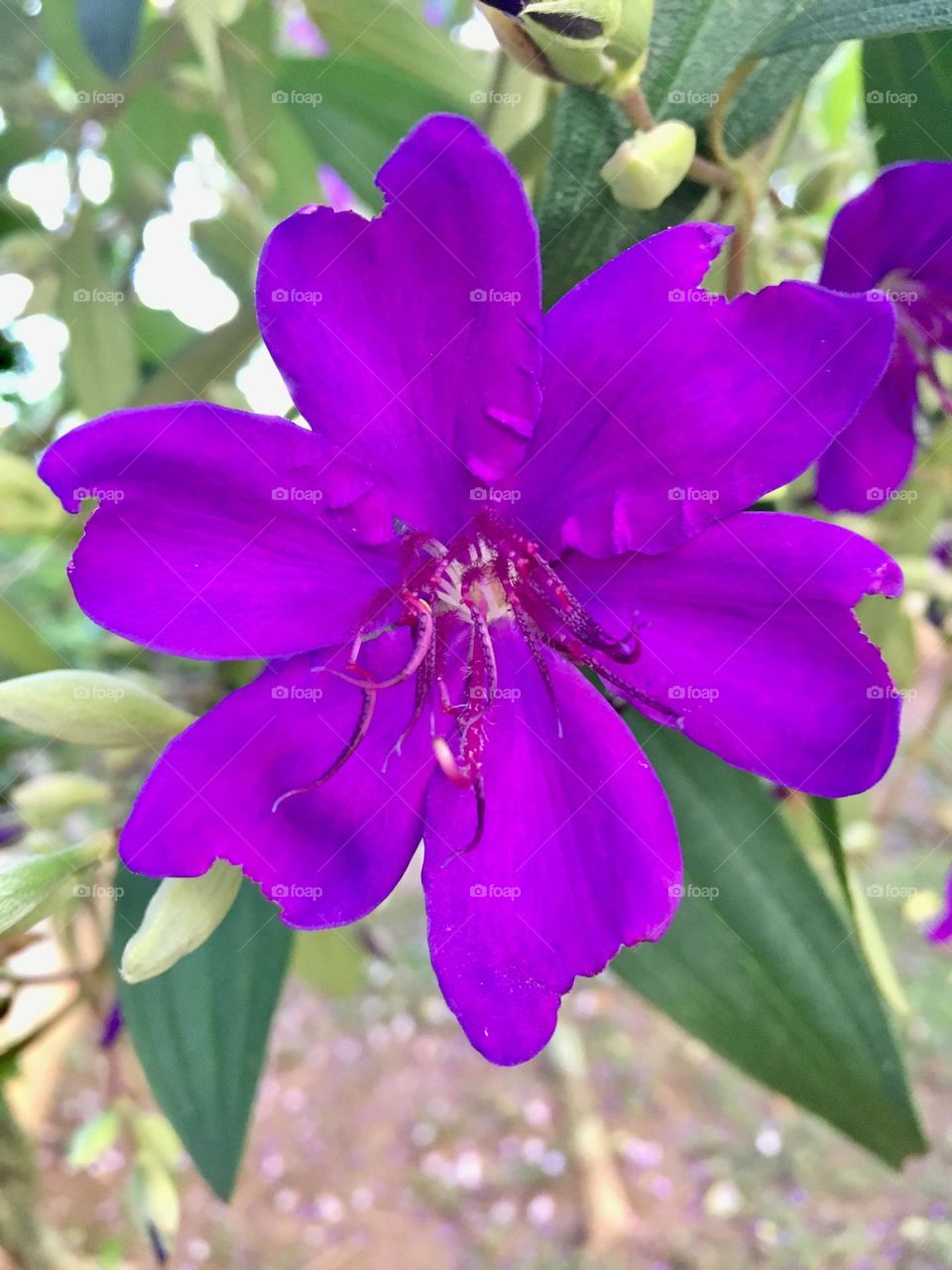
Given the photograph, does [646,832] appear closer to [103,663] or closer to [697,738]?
[697,738]

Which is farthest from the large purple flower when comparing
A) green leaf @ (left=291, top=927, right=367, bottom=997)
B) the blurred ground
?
the blurred ground

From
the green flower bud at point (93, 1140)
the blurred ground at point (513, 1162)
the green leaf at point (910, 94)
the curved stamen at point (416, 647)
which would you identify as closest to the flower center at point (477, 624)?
the curved stamen at point (416, 647)

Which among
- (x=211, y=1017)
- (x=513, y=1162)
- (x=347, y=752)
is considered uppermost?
(x=347, y=752)

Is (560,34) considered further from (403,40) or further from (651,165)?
(403,40)

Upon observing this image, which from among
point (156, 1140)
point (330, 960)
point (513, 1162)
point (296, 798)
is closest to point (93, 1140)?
point (156, 1140)

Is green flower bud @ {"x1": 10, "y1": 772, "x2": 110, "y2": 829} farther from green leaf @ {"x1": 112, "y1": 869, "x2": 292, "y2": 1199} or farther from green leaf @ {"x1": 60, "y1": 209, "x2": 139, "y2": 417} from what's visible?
green leaf @ {"x1": 60, "y1": 209, "x2": 139, "y2": 417}

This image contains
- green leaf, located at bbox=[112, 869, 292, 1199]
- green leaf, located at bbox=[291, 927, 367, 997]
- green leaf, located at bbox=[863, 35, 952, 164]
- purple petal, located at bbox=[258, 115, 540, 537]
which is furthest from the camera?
green leaf, located at bbox=[291, 927, 367, 997]

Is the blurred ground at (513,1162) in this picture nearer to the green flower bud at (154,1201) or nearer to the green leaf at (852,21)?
the green flower bud at (154,1201)
